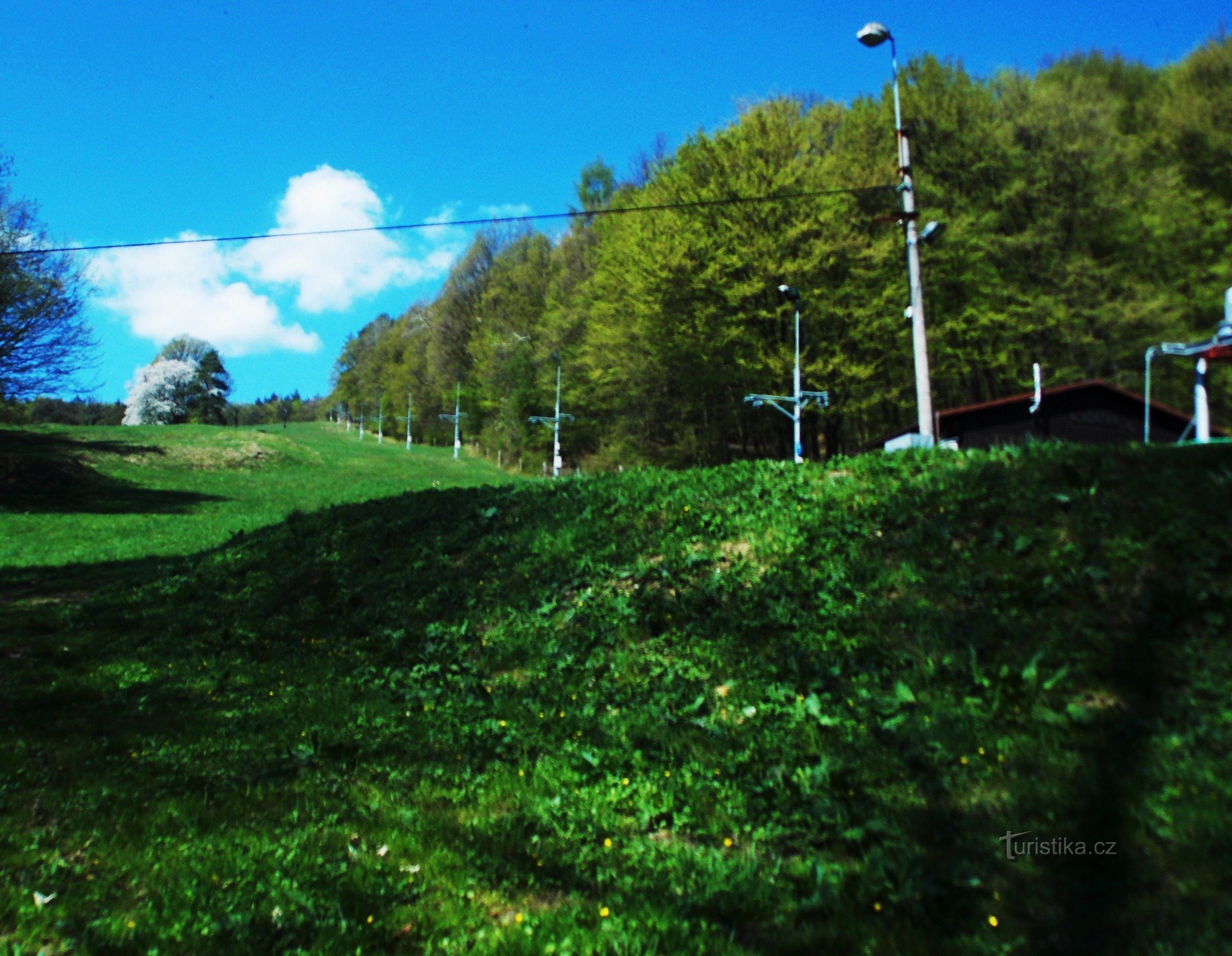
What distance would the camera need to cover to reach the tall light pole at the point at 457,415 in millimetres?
78438

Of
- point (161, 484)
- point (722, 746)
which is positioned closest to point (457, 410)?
point (161, 484)

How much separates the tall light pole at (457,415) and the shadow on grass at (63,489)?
40.2 meters

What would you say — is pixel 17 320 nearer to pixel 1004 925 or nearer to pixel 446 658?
pixel 446 658

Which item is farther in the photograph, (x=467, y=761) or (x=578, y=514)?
(x=578, y=514)

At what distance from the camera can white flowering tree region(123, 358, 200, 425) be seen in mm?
100562

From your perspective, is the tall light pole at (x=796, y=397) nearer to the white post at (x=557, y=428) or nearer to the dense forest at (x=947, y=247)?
the dense forest at (x=947, y=247)

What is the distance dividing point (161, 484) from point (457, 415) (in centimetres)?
3982

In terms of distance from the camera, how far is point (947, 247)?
3362 centimetres

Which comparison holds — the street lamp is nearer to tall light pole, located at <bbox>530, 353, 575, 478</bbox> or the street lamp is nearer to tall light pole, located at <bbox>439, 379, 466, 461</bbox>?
tall light pole, located at <bbox>530, 353, 575, 478</bbox>

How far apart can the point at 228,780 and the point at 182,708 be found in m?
2.38

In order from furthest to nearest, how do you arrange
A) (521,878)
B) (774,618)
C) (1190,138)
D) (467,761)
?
(1190,138) < (774,618) < (467,761) < (521,878)

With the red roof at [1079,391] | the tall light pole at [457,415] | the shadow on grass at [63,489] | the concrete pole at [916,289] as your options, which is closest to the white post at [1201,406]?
the concrete pole at [916,289]

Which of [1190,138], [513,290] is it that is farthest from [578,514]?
[513,290]

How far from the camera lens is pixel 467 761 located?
5.38 meters
